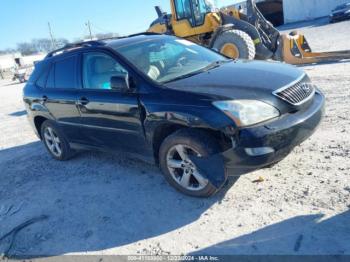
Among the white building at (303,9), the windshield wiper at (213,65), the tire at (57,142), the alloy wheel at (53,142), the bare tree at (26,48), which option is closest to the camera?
the windshield wiper at (213,65)

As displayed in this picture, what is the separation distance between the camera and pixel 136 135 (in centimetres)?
404

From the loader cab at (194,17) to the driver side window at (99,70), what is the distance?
23.3 ft

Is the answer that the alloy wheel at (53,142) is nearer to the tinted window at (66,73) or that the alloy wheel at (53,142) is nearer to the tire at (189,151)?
the tinted window at (66,73)

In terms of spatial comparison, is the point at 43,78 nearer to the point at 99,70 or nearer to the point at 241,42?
the point at 99,70

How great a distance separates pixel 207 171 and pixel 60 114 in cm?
283

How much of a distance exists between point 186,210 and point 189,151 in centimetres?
64

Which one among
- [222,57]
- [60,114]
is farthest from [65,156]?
[222,57]

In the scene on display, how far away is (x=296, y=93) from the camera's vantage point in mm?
3494

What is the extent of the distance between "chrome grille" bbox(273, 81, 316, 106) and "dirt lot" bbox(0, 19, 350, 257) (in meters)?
0.86

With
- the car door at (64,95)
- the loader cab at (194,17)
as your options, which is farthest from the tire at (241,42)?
the car door at (64,95)

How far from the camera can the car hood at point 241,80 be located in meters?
3.35

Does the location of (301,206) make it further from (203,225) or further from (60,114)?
(60,114)

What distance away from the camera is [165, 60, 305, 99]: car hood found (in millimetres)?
3346

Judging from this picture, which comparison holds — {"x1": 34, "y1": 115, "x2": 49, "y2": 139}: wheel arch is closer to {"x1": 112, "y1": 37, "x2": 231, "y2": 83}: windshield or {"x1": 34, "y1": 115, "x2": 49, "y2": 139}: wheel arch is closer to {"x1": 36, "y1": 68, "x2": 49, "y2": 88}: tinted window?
{"x1": 36, "y1": 68, "x2": 49, "y2": 88}: tinted window
